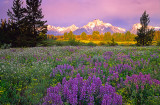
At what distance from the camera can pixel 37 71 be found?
16.1 ft

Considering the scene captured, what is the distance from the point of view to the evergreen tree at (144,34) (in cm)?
3402

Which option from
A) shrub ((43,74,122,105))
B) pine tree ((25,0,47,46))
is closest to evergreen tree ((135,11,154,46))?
pine tree ((25,0,47,46))

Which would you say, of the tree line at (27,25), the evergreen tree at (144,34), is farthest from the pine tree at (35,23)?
→ the evergreen tree at (144,34)

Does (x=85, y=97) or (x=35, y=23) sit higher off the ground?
(x=35, y=23)

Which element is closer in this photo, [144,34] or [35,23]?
[35,23]

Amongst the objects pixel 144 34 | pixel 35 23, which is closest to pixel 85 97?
pixel 35 23

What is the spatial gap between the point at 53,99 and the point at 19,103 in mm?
1275

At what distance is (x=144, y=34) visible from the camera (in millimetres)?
35094

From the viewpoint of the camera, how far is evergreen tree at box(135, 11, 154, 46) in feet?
112

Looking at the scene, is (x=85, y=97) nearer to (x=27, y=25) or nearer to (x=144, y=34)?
(x=27, y=25)

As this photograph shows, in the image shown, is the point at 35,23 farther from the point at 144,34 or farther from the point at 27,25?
the point at 144,34

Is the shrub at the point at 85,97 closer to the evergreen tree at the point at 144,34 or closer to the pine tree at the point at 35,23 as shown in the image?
the pine tree at the point at 35,23

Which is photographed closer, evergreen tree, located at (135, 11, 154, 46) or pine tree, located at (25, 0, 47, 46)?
pine tree, located at (25, 0, 47, 46)

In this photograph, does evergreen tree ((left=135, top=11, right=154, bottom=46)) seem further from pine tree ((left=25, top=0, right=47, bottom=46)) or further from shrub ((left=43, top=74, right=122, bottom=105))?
shrub ((left=43, top=74, right=122, bottom=105))
